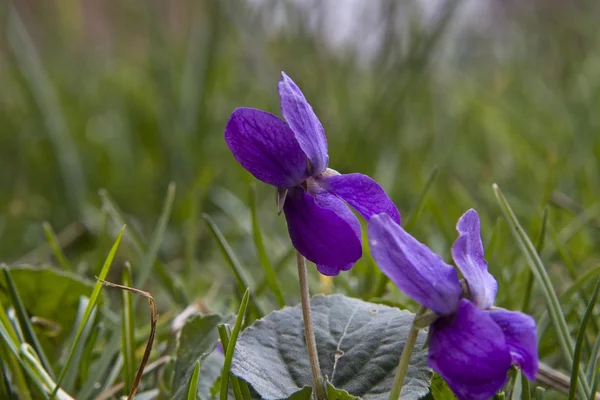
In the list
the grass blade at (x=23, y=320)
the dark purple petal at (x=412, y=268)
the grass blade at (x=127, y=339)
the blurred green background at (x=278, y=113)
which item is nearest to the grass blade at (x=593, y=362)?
the dark purple petal at (x=412, y=268)

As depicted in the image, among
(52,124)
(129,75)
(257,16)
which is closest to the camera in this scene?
(52,124)

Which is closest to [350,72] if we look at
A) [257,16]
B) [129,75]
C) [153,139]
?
[257,16]

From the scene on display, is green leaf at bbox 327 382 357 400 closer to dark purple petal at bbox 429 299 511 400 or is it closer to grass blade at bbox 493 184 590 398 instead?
dark purple petal at bbox 429 299 511 400

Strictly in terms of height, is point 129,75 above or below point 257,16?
below

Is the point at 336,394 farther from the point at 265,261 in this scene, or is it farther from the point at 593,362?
the point at 265,261

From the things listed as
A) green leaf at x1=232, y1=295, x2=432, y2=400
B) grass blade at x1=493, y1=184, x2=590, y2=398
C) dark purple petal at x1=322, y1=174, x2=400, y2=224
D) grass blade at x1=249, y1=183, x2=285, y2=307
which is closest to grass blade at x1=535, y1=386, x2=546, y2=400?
grass blade at x1=493, y1=184, x2=590, y2=398

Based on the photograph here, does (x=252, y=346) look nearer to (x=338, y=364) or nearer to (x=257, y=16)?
(x=338, y=364)
